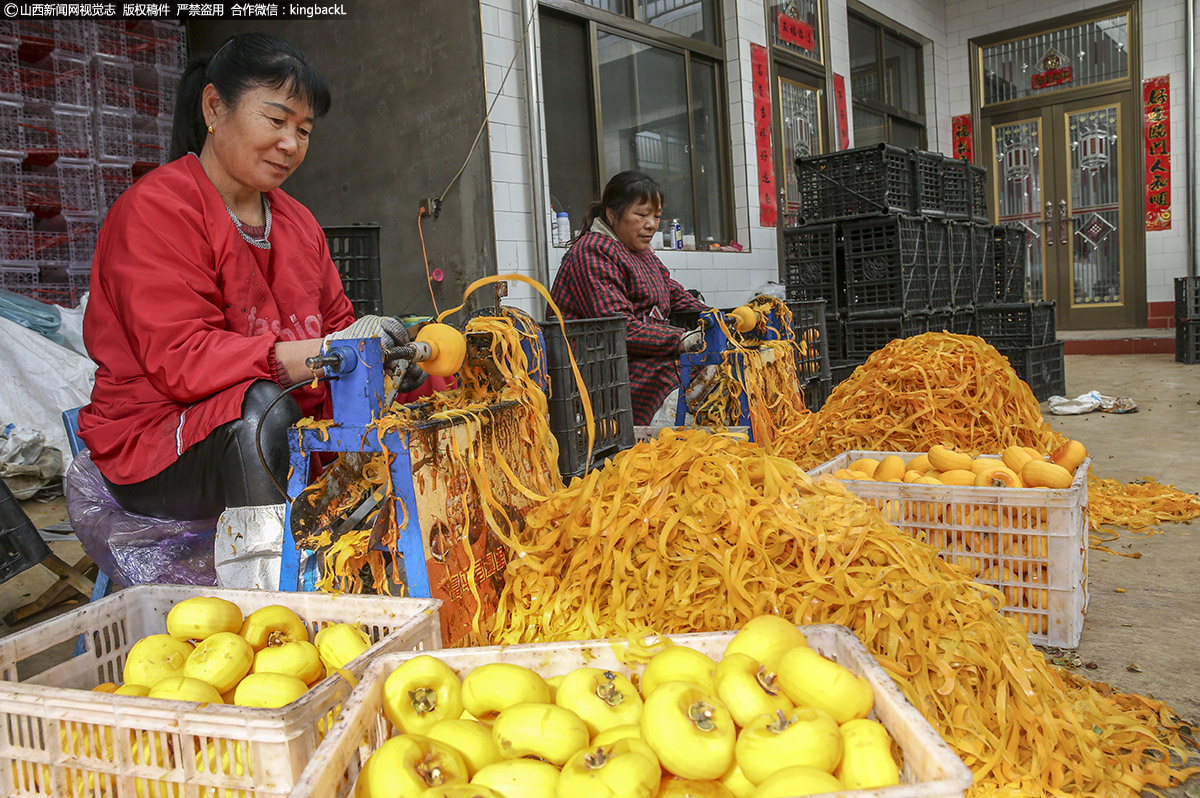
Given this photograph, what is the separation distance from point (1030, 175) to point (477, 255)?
890 cm

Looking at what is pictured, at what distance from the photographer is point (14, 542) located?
2.30 meters

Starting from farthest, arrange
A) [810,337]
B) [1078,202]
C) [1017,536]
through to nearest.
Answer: [1078,202]
[810,337]
[1017,536]

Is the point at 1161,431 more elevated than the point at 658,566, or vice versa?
the point at 658,566

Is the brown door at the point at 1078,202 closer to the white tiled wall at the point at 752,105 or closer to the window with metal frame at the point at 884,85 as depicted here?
the white tiled wall at the point at 752,105

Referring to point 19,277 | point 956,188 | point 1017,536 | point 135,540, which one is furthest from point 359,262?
point 956,188

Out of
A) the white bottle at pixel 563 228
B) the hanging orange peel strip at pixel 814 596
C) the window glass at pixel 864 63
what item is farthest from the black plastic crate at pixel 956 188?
the hanging orange peel strip at pixel 814 596

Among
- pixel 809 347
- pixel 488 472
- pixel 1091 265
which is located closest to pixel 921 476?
pixel 488 472

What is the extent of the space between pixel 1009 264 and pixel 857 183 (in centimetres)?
217

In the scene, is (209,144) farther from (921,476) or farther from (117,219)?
(921,476)

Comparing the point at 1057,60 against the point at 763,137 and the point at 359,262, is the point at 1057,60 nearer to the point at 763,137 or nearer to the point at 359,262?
the point at 763,137

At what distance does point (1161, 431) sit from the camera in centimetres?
483

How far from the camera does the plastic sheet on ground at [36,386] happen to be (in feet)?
14.5

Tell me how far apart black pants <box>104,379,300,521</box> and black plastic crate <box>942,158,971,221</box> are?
5.59 meters

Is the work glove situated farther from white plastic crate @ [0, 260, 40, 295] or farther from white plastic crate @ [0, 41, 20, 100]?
white plastic crate @ [0, 41, 20, 100]
